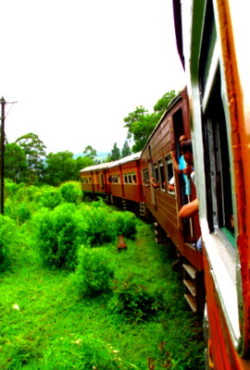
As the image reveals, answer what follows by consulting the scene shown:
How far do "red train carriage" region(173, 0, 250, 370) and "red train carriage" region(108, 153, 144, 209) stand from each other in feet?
41.7

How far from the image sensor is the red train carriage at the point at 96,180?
23938 millimetres

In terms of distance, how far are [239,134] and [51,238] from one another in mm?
10619

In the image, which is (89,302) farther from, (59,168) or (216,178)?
(59,168)

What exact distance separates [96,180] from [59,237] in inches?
661

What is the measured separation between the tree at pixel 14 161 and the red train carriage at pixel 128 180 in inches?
920

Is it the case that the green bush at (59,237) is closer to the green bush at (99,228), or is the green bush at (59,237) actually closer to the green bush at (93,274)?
the green bush at (99,228)

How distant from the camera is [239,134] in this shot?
1.69 feet

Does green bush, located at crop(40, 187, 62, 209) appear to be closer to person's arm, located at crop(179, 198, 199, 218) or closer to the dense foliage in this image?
the dense foliage

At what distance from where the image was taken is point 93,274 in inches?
298

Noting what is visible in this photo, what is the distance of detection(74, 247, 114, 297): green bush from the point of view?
7.54 metres

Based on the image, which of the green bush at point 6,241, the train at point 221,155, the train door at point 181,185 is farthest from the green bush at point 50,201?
the train at point 221,155

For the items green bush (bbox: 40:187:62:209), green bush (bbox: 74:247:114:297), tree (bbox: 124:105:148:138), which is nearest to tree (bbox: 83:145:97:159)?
tree (bbox: 124:105:148:138)

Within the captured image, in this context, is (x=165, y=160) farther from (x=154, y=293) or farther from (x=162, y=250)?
(x=162, y=250)

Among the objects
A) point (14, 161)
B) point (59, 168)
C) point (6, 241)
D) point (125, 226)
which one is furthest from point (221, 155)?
point (59, 168)
